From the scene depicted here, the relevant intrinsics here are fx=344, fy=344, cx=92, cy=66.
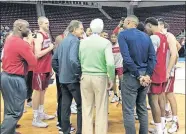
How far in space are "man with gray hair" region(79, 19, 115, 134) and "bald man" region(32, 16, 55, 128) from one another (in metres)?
Answer: 0.73

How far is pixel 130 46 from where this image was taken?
3.01 m

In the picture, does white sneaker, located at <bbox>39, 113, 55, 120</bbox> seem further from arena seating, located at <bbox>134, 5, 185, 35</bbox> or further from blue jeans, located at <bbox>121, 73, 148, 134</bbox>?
arena seating, located at <bbox>134, 5, 185, 35</bbox>

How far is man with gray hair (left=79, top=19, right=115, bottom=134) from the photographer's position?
302 centimetres

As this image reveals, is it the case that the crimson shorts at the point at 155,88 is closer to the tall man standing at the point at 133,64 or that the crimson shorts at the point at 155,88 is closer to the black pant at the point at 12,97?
the tall man standing at the point at 133,64

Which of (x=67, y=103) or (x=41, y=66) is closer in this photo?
(x=67, y=103)

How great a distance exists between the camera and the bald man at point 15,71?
309 cm

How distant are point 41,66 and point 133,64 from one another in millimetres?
1267

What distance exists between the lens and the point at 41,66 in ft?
12.6

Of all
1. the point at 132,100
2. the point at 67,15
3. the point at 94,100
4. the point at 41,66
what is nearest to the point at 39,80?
the point at 41,66

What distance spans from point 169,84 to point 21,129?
A: 173 centimetres

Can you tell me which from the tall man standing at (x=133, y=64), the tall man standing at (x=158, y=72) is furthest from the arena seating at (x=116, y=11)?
the tall man standing at (x=133, y=64)

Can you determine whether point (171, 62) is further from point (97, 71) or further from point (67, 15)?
point (67, 15)

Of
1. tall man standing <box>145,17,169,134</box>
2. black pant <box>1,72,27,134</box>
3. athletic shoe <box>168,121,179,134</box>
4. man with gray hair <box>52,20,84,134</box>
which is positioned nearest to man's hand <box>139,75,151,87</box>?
tall man standing <box>145,17,169,134</box>

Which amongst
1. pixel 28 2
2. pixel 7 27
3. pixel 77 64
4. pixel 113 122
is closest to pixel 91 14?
pixel 28 2
